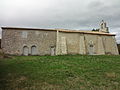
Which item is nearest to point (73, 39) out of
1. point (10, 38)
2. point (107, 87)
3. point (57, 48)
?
point (57, 48)

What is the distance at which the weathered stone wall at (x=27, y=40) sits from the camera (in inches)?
996

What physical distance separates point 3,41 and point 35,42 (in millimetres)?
5401

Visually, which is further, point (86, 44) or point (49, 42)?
point (86, 44)

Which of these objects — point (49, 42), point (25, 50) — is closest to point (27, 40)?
point (25, 50)

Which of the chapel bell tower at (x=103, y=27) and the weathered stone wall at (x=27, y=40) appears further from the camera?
the chapel bell tower at (x=103, y=27)

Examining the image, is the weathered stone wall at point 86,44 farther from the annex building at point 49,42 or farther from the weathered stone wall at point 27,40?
the weathered stone wall at point 27,40

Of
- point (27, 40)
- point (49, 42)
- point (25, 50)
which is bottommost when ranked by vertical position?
point (25, 50)

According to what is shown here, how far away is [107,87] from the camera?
6.45m

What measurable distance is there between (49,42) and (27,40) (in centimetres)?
397

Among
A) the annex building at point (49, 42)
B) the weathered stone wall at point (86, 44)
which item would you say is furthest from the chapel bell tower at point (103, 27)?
the annex building at point (49, 42)

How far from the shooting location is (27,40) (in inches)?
1036

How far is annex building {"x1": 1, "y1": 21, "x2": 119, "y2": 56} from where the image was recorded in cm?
2558

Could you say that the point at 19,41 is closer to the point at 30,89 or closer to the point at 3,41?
the point at 3,41

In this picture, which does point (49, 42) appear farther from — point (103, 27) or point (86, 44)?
point (103, 27)
